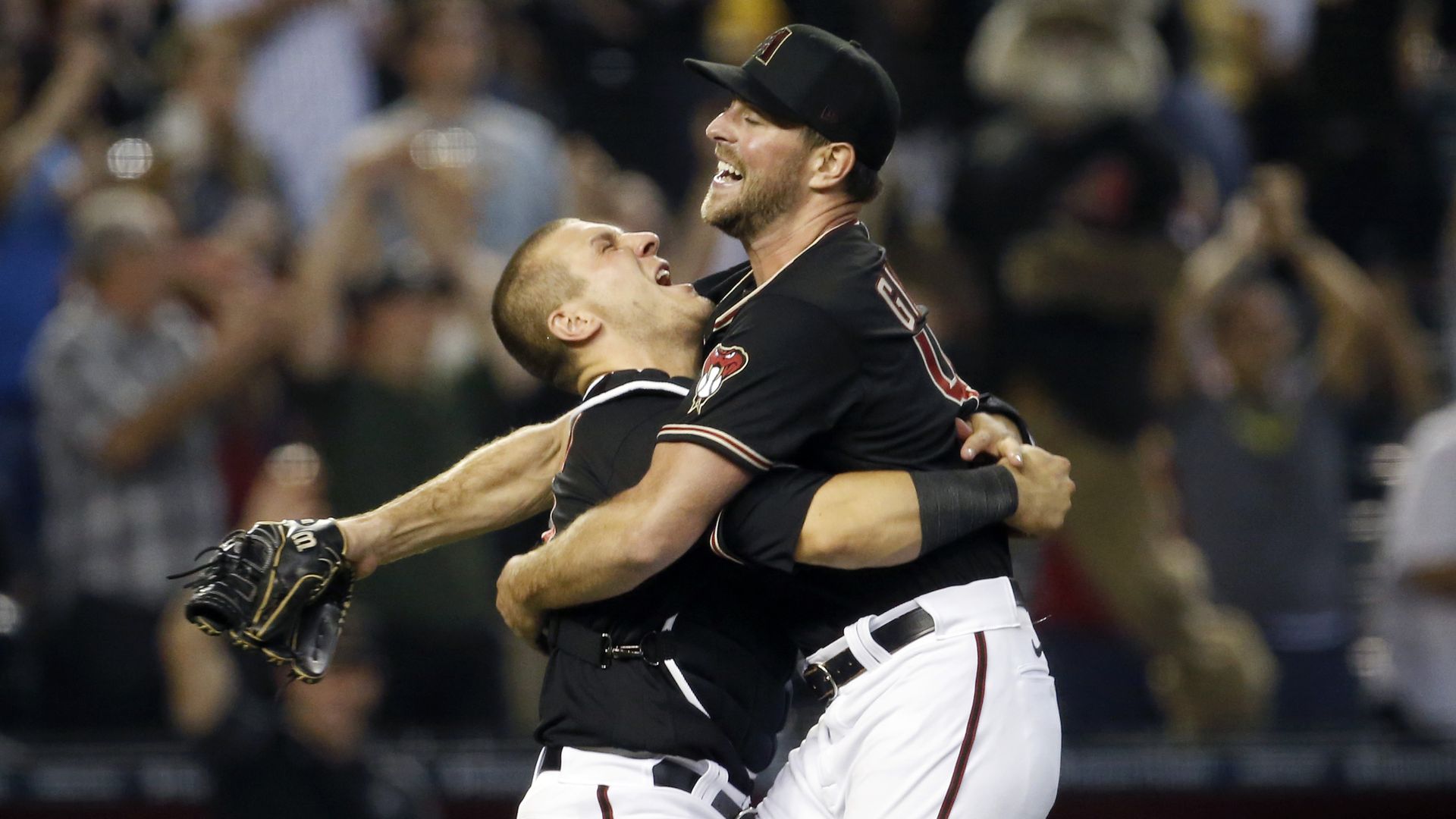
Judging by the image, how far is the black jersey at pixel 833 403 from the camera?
256cm

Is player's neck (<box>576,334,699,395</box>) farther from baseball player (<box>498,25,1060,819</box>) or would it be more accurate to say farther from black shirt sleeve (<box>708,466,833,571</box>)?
black shirt sleeve (<box>708,466,833,571</box>)

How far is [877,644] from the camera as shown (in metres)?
2.72

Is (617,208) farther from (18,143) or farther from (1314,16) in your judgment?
(1314,16)

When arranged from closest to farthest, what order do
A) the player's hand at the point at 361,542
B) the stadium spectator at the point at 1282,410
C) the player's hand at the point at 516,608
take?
the player's hand at the point at 516,608, the player's hand at the point at 361,542, the stadium spectator at the point at 1282,410

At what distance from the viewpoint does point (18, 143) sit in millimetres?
5820

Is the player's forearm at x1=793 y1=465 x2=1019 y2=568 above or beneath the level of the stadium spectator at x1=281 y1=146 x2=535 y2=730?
above

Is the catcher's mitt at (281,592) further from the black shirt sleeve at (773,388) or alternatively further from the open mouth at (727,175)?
the open mouth at (727,175)

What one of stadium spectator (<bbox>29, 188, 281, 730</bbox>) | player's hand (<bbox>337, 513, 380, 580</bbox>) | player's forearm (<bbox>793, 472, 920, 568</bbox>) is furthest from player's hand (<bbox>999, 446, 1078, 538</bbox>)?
stadium spectator (<bbox>29, 188, 281, 730</bbox>)

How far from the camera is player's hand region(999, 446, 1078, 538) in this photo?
9.05ft

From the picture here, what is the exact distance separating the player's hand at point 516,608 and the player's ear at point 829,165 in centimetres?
79

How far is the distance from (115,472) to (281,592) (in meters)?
3.02

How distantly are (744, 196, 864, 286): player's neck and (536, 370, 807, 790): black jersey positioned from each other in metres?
0.28

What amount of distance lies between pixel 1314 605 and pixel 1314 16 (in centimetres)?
208

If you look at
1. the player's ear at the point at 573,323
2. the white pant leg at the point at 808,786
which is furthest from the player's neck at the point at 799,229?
the white pant leg at the point at 808,786
